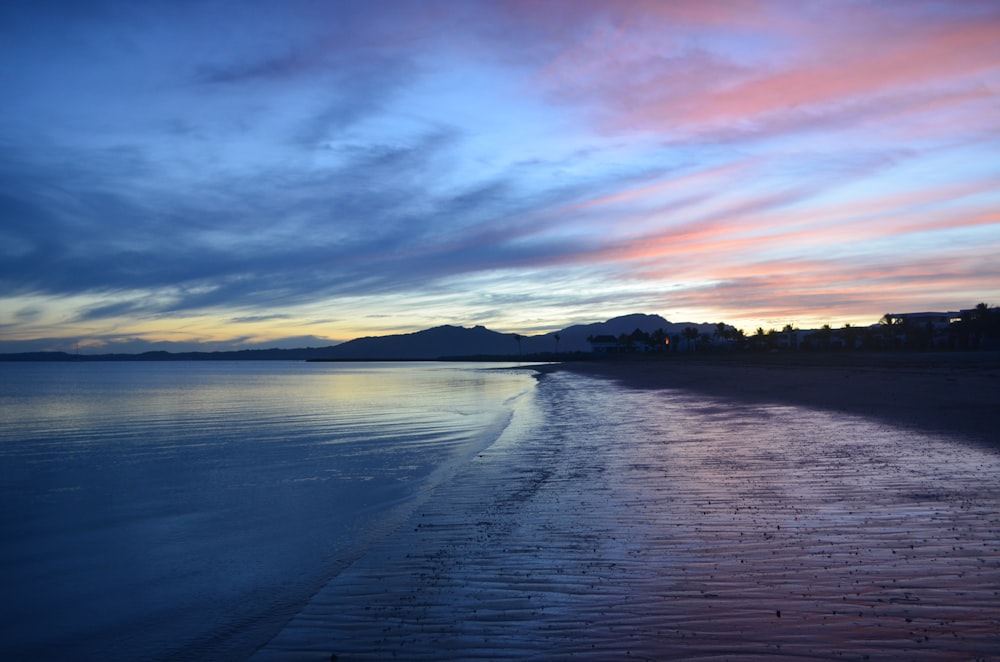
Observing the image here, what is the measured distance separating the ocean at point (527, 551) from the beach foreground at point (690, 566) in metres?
0.04

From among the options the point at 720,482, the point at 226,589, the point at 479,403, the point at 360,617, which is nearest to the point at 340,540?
the point at 226,589

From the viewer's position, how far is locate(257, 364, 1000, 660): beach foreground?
5898mm

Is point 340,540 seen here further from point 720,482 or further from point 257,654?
point 720,482

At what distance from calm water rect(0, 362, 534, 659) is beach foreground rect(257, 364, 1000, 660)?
1.16 meters

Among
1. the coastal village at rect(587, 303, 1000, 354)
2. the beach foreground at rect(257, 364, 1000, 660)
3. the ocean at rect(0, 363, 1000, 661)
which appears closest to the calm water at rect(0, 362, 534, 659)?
the ocean at rect(0, 363, 1000, 661)

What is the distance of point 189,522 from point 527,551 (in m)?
7.82

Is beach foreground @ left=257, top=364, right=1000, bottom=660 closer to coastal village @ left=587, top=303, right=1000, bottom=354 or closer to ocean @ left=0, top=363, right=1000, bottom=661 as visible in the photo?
ocean @ left=0, top=363, right=1000, bottom=661

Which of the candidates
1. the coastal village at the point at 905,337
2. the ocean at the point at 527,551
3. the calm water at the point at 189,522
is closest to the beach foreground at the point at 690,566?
the ocean at the point at 527,551

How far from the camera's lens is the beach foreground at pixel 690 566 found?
5898 mm

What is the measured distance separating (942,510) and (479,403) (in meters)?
35.6

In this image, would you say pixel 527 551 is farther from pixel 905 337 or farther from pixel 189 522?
pixel 905 337

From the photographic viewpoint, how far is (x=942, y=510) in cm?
977

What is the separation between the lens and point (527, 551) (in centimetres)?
902

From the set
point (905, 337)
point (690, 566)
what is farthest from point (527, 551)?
point (905, 337)
